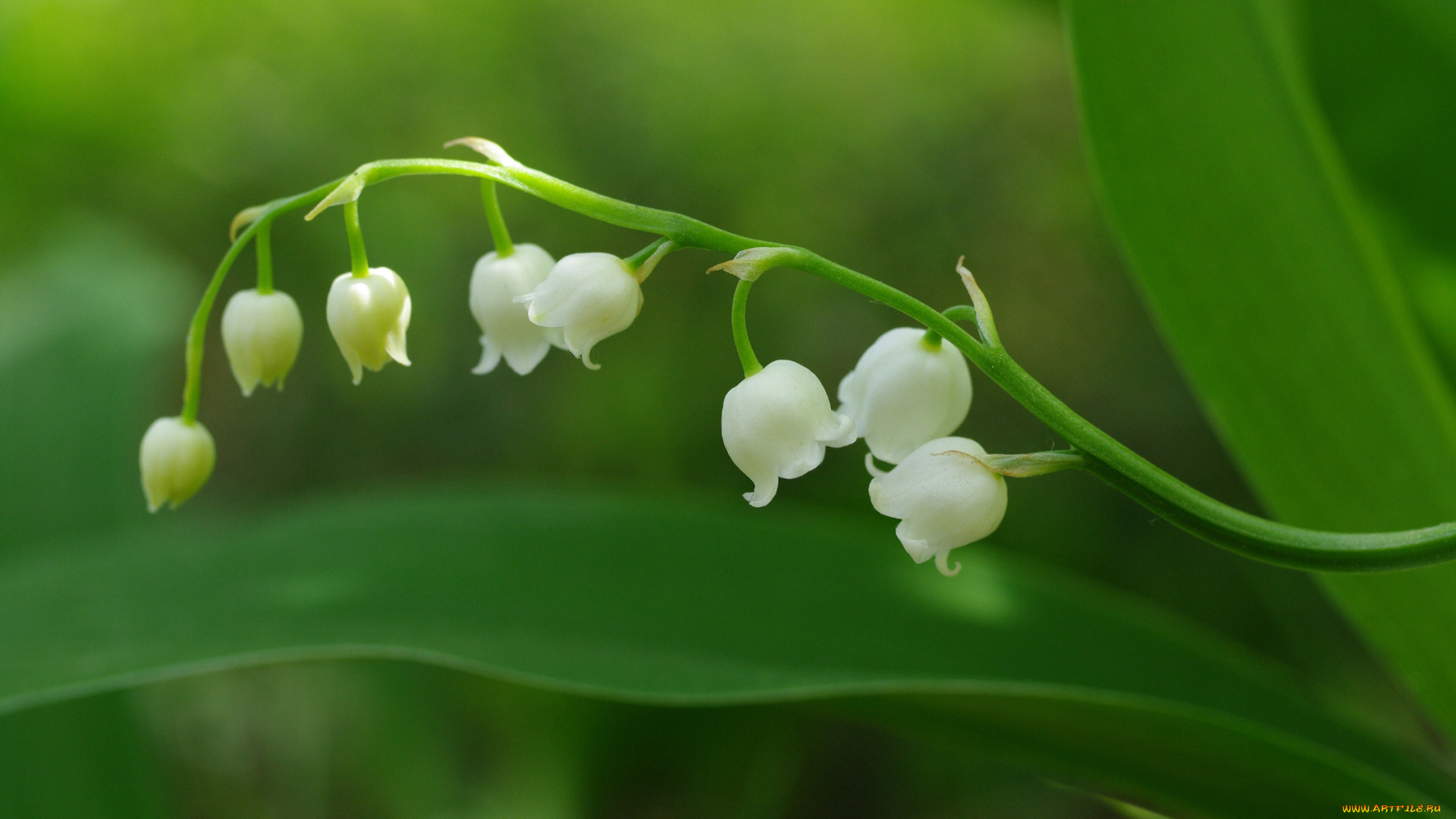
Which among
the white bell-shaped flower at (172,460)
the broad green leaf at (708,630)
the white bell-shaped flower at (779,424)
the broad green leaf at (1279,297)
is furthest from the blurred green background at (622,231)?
the white bell-shaped flower at (779,424)

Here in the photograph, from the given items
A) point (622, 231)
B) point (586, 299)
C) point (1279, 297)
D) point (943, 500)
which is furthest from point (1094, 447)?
point (622, 231)

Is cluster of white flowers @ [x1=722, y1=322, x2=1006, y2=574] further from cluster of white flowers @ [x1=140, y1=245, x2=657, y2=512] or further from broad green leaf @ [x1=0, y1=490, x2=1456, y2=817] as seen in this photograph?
broad green leaf @ [x1=0, y1=490, x2=1456, y2=817]

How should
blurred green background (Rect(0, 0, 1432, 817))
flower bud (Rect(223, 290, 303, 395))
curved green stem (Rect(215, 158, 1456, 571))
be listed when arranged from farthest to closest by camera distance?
blurred green background (Rect(0, 0, 1432, 817)), flower bud (Rect(223, 290, 303, 395)), curved green stem (Rect(215, 158, 1456, 571))

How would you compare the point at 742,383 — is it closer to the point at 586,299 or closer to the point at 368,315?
the point at 586,299

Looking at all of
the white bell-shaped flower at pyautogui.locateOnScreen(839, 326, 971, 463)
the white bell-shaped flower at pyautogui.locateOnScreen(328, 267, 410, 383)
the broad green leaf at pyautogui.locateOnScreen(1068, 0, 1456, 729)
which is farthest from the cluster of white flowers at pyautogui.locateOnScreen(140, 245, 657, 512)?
the broad green leaf at pyautogui.locateOnScreen(1068, 0, 1456, 729)

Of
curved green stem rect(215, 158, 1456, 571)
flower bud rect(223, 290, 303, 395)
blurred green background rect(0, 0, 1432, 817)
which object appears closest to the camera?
curved green stem rect(215, 158, 1456, 571)

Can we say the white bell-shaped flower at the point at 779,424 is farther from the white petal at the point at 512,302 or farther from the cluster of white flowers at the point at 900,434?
the white petal at the point at 512,302
